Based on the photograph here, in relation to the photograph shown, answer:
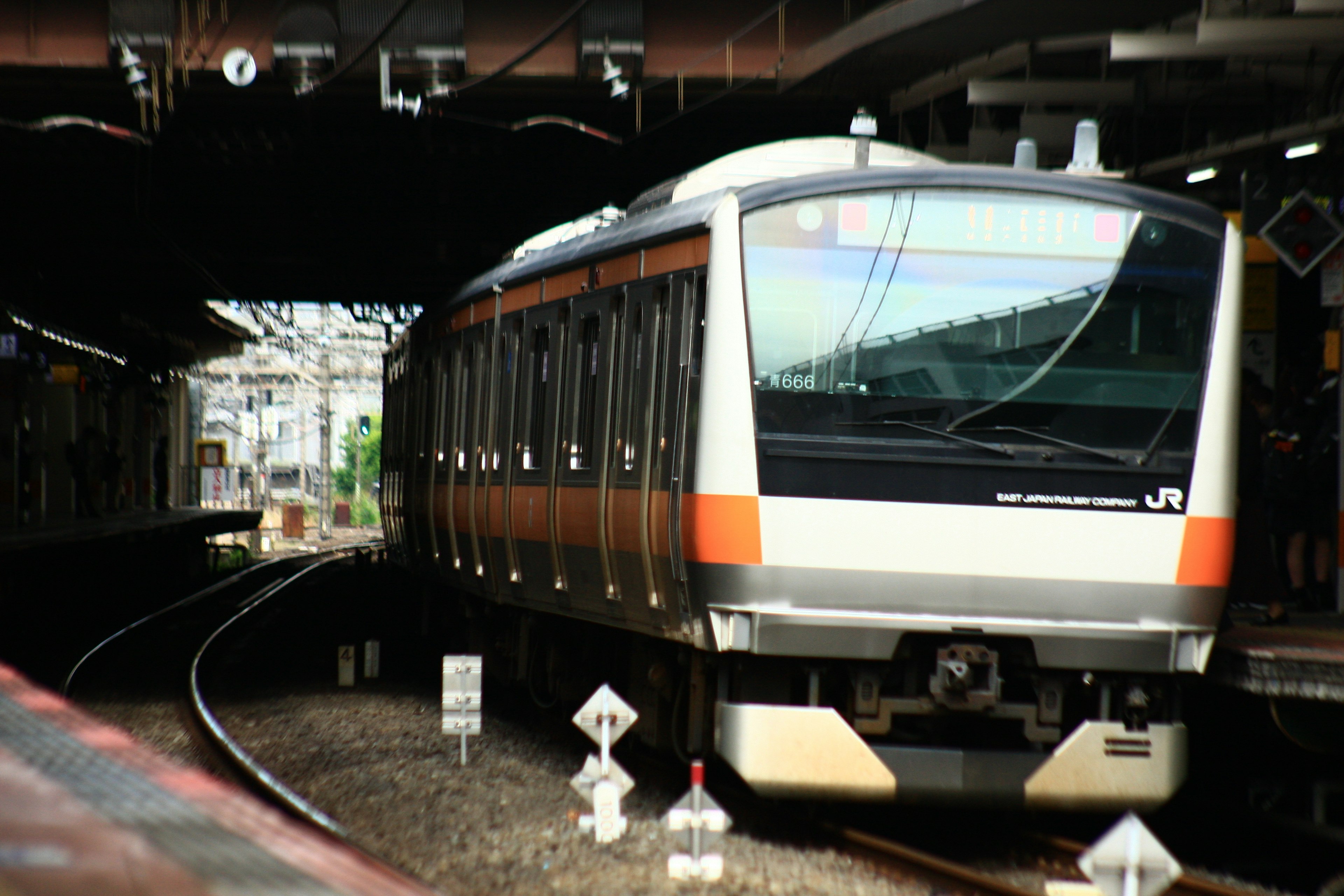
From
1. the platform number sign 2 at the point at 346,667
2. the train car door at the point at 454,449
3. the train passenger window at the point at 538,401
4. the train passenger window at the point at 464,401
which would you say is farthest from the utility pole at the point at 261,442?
the train passenger window at the point at 538,401

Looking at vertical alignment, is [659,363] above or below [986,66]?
below

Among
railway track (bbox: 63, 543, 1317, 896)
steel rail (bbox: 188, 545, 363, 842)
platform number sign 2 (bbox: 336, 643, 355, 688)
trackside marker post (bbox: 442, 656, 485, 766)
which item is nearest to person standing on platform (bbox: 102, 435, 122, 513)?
railway track (bbox: 63, 543, 1317, 896)

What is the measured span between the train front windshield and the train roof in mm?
60

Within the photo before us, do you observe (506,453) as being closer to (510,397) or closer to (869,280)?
(510,397)

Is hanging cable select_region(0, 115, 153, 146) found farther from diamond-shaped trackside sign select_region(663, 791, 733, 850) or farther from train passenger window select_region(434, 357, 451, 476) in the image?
diamond-shaped trackside sign select_region(663, 791, 733, 850)

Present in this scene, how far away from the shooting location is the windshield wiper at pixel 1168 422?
6.61 meters

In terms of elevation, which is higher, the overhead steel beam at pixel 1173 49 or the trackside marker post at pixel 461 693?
the overhead steel beam at pixel 1173 49

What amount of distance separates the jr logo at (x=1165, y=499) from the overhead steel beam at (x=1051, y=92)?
19.1ft

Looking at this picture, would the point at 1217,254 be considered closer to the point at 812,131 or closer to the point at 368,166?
the point at 812,131

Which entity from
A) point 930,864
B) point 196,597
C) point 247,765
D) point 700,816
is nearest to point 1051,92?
point 930,864

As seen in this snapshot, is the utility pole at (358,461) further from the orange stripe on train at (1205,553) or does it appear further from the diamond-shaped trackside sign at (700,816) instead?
the orange stripe on train at (1205,553)

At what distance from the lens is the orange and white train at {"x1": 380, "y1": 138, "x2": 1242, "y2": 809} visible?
6488mm

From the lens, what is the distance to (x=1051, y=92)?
11633mm

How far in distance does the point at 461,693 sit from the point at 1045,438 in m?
4.35
